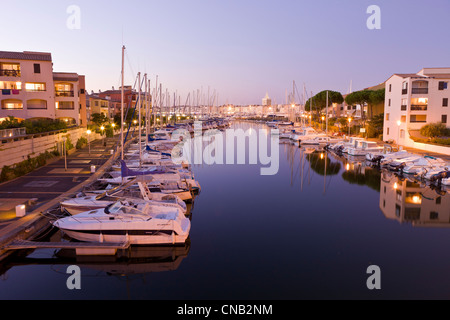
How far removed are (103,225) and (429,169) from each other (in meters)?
29.1

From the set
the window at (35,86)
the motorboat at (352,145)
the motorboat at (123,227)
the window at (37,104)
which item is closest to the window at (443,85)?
the motorboat at (352,145)

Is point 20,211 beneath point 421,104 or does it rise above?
beneath

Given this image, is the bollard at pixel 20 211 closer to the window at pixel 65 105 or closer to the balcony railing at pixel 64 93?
the balcony railing at pixel 64 93

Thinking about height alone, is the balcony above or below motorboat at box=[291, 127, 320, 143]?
above

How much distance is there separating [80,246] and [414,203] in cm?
2149

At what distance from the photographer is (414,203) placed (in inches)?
985

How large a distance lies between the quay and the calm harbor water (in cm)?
74

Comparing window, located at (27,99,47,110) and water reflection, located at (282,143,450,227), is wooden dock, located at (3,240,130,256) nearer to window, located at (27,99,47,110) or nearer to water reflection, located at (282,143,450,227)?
water reflection, located at (282,143,450,227)

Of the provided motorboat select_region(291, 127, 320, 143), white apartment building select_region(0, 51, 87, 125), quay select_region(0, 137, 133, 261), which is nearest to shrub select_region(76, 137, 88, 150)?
white apartment building select_region(0, 51, 87, 125)

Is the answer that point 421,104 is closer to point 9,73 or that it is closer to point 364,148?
point 364,148

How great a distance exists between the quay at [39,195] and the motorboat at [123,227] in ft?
2.63

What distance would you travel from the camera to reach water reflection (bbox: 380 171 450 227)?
21.7 metres

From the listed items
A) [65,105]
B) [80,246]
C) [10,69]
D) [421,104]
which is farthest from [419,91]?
[10,69]
